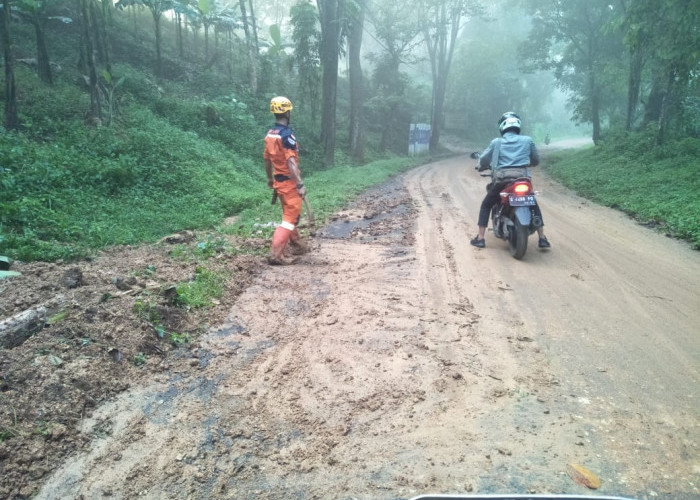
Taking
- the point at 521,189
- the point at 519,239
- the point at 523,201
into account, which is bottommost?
the point at 519,239

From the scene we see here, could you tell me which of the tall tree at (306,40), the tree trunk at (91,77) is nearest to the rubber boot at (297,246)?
the tree trunk at (91,77)

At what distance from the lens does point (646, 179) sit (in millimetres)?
12062

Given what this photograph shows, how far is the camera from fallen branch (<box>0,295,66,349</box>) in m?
3.58

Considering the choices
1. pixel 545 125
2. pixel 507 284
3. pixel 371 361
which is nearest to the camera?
pixel 371 361

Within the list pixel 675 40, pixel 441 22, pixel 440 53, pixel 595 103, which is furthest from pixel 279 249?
pixel 440 53

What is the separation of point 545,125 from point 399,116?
96.8 feet

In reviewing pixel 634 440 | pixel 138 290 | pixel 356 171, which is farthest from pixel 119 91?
pixel 634 440

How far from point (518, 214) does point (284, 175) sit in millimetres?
3290

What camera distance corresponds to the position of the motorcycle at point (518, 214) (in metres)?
6.30

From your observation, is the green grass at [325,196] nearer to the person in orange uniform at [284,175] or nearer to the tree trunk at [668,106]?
the person in orange uniform at [284,175]

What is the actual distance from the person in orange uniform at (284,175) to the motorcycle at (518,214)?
2949mm

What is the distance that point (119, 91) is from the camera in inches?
589

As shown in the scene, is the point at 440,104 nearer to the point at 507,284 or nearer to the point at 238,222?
the point at 238,222

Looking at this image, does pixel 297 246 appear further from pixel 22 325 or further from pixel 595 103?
pixel 595 103
